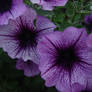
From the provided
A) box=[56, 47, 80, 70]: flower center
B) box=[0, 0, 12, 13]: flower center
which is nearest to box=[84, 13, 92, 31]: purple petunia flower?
box=[56, 47, 80, 70]: flower center

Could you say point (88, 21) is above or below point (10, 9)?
below

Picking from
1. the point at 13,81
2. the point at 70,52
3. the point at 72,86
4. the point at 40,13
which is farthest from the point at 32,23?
the point at 13,81

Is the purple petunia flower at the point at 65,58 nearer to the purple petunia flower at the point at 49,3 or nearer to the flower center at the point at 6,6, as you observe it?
the purple petunia flower at the point at 49,3

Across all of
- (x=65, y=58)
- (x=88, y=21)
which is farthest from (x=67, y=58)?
(x=88, y=21)

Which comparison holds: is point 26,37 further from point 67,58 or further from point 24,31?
point 67,58

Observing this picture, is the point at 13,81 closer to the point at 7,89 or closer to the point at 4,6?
the point at 7,89

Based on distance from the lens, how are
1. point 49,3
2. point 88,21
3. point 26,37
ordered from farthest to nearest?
point 88,21, point 26,37, point 49,3

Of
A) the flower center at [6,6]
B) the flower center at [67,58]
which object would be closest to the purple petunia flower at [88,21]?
the flower center at [67,58]
